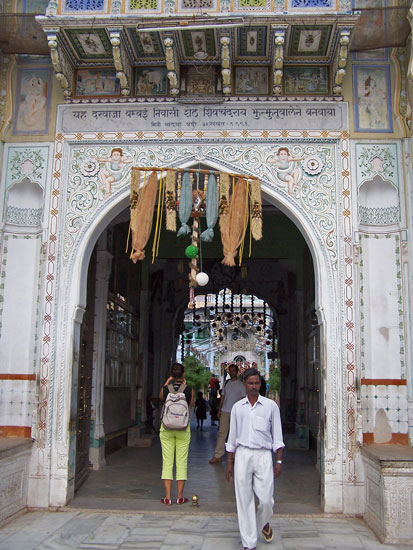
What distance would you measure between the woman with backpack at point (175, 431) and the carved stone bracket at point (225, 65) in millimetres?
3150

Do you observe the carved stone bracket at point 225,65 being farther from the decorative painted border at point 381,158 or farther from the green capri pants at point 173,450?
the green capri pants at point 173,450

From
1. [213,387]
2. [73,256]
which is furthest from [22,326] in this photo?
[213,387]

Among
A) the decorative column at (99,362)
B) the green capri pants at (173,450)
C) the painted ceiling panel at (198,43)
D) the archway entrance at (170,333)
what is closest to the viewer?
the green capri pants at (173,450)

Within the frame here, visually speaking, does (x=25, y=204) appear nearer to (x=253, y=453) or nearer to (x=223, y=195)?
(x=223, y=195)

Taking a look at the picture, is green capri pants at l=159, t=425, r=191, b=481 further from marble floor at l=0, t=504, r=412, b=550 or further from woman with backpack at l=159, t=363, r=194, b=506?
marble floor at l=0, t=504, r=412, b=550

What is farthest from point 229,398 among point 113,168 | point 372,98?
point 372,98

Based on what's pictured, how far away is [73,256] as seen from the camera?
21.3 ft

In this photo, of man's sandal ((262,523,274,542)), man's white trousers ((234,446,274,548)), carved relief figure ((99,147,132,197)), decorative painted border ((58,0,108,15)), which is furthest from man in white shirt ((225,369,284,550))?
decorative painted border ((58,0,108,15))

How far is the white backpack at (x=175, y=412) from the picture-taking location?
6090 mm

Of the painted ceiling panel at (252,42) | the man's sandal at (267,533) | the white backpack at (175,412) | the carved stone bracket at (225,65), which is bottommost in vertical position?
the man's sandal at (267,533)

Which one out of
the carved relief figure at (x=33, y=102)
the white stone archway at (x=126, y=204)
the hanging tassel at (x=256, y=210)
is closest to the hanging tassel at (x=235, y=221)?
the hanging tassel at (x=256, y=210)

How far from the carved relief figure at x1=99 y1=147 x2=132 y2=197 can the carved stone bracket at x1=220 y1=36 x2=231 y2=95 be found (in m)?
1.36

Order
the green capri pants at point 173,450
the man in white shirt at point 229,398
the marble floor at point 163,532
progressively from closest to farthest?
the marble floor at point 163,532, the green capri pants at point 173,450, the man in white shirt at point 229,398

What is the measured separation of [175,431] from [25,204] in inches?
122
